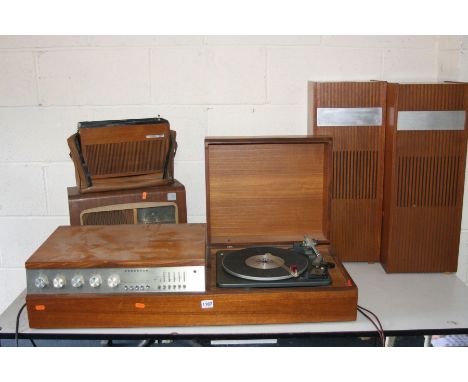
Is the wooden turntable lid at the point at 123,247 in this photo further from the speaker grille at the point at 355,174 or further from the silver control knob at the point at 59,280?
the speaker grille at the point at 355,174

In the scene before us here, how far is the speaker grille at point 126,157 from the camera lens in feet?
5.59

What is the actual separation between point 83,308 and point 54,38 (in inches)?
42.8

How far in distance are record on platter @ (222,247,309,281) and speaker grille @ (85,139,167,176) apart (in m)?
0.42

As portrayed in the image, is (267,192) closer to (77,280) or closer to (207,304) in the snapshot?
(207,304)

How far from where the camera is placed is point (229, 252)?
1.62 meters

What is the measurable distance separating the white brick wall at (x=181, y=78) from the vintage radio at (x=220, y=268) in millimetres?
312

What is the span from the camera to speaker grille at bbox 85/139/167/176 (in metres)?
1.70

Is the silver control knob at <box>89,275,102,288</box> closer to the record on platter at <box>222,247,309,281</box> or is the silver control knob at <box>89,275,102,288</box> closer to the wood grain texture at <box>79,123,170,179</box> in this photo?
the record on platter at <box>222,247,309,281</box>

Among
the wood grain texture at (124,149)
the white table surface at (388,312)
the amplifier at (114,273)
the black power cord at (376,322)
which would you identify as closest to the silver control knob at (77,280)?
the amplifier at (114,273)

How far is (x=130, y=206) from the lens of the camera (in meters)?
1.69

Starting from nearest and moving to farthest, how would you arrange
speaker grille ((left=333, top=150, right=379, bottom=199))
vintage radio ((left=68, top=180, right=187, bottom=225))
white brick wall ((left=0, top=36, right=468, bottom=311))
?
1. vintage radio ((left=68, top=180, right=187, bottom=225))
2. speaker grille ((left=333, top=150, right=379, bottom=199))
3. white brick wall ((left=0, top=36, right=468, bottom=311))

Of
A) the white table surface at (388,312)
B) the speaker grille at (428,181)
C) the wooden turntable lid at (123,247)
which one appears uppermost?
the speaker grille at (428,181)

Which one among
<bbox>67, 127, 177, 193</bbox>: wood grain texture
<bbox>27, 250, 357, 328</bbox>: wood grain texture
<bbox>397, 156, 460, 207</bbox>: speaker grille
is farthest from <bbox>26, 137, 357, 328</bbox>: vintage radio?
<bbox>397, 156, 460, 207</bbox>: speaker grille
